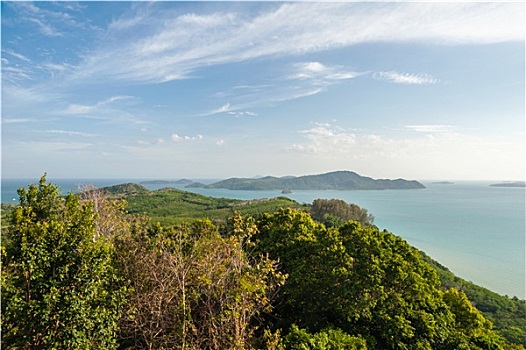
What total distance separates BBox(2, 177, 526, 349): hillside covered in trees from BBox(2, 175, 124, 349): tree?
18 mm

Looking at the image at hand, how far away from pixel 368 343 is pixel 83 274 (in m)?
6.14

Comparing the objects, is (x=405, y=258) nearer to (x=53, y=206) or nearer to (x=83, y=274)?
(x=83, y=274)

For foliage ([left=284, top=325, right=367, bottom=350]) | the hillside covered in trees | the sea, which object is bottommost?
the sea

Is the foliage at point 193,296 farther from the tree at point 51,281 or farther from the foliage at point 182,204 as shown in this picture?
the foliage at point 182,204

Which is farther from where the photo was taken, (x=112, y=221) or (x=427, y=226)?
(x=427, y=226)

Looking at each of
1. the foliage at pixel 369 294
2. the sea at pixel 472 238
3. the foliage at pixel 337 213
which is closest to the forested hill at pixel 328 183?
the sea at pixel 472 238

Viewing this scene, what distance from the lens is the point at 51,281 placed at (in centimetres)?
520

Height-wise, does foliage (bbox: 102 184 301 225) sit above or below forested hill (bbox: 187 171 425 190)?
below

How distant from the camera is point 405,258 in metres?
9.27

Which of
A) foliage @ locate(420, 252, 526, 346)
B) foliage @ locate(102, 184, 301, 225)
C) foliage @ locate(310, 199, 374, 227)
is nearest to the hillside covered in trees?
foliage @ locate(420, 252, 526, 346)

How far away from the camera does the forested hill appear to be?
167 meters

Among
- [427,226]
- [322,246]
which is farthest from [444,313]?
[427,226]

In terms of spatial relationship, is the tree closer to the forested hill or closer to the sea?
the sea

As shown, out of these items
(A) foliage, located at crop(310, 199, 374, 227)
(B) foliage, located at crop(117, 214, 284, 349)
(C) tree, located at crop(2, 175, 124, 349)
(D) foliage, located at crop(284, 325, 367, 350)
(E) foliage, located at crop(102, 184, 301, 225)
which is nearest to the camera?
(C) tree, located at crop(2, 175, 124, 349)
